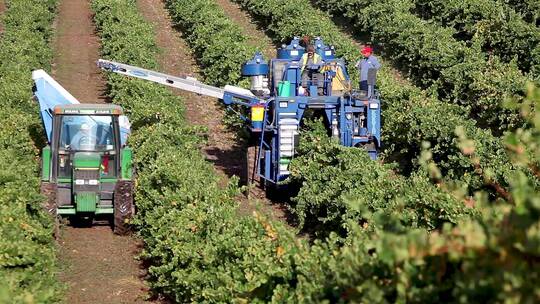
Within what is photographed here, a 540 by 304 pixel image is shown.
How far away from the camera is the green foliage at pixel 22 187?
10.0 meters

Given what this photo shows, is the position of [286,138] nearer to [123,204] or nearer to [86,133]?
[123,204]

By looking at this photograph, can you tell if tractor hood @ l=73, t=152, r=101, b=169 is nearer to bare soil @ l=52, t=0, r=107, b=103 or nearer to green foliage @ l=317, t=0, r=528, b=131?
green foliage @ l=317, t=0, r=528, b=131

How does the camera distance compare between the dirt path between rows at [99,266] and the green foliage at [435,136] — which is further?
the green foliage at [435,136]

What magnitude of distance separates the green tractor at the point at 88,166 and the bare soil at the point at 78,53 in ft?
31.8

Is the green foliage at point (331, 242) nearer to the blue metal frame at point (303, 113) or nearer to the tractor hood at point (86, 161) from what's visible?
the blue metal frame at point (303, 113)

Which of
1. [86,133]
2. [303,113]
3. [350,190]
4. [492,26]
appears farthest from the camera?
[492,26]

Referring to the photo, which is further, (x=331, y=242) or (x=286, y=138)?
(x=286, y=138)

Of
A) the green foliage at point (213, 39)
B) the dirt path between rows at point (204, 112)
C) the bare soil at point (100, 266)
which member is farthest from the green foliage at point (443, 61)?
the bare soil at point (100, 266)

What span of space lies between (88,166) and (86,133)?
66 cm

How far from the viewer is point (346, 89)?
17.1m

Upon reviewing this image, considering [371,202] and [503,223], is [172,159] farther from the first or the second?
[503,223]

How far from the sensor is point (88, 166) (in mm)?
14398

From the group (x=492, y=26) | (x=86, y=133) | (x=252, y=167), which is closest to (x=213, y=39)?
(x=492, y=26)

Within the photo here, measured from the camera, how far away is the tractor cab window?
1463 cm
